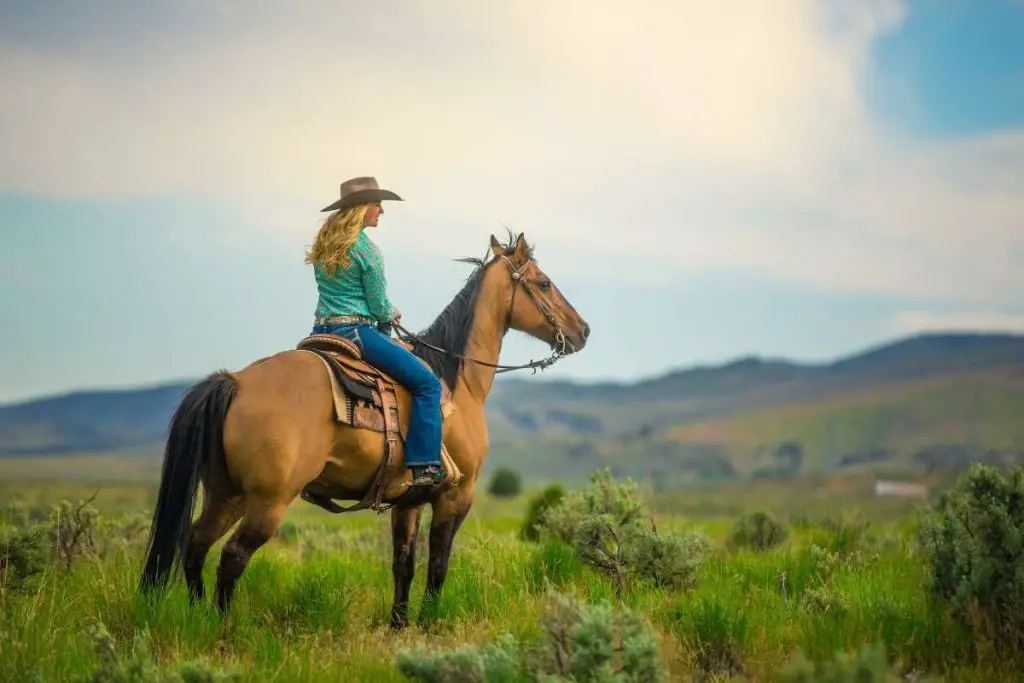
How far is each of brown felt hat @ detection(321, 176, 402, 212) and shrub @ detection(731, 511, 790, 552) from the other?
32.6ft

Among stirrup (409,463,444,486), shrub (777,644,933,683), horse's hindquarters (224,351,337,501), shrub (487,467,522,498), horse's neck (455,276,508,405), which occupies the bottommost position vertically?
shrub (487,467,522,498)

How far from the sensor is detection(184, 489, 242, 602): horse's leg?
7863 mm

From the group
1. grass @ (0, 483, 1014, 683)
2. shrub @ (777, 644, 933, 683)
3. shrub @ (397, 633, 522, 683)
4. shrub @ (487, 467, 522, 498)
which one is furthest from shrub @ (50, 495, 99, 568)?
shrub @ (487, 467, 522, 498)

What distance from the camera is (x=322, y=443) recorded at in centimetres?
770

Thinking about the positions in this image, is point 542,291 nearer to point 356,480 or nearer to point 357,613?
point 356,480

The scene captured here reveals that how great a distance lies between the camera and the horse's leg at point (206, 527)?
7.86 m

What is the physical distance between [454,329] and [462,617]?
7.94ft

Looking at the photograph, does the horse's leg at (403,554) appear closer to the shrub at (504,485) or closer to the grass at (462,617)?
the grass at (462,617)

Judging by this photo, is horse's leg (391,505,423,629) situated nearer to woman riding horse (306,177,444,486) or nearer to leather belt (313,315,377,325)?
woman riding horse (306,177,444,486)

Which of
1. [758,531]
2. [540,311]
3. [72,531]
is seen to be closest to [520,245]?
[540,311]

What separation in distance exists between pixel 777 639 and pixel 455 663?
255 cm

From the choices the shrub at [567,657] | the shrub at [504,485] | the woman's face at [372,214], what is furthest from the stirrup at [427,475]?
the shrub at [504,485]

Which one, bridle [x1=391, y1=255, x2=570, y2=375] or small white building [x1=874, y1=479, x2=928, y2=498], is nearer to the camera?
bridle [x1=391, y1=255, x2=570, y2=375]

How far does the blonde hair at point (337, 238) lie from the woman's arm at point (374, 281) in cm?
10
